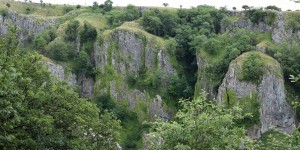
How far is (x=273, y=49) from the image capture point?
70.1 metres

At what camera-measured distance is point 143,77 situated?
7912 cm

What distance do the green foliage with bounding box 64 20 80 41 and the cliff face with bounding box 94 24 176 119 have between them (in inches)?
332

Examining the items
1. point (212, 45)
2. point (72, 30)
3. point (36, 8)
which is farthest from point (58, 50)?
point (212, 45)

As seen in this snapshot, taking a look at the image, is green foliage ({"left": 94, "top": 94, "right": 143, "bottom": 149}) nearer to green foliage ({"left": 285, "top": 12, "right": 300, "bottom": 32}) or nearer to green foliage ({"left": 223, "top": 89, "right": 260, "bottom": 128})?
green foliage ({"left": 223, "top": 89, "right": 260, "bottom": 128})

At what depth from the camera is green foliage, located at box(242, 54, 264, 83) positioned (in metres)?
65.0

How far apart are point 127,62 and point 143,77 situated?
5198 millimetres

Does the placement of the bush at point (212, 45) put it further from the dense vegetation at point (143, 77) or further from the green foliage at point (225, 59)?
the green foliage at point (225, 59)

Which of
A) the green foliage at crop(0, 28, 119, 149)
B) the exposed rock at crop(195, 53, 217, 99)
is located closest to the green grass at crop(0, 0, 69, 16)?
the exposed rock at crop(195, 53, 217, 99)

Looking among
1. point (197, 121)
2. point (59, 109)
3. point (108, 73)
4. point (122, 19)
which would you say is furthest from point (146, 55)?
point (197, 121)

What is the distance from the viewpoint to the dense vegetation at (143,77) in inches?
676

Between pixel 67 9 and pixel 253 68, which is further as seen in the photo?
pixel 67 9

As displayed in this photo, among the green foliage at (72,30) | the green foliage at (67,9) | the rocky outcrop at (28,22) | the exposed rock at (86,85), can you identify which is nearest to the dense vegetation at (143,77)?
the green foliage at (72,30)

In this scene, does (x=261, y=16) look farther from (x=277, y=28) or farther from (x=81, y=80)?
(x=81, y=80)

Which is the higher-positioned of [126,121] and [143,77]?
[143,77]
